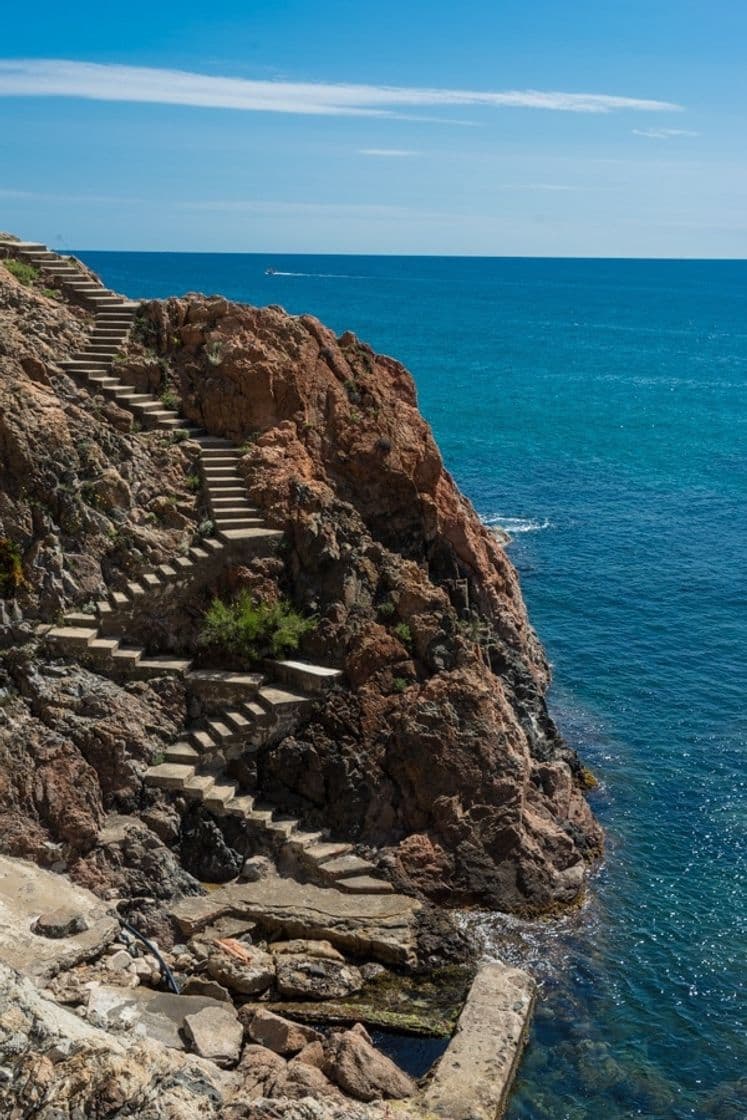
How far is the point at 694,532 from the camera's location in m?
51.3

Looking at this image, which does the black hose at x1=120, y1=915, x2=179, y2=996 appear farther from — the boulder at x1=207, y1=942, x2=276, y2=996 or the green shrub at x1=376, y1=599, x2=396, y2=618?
the green shrub at x1=376, y1=599, x2=396, y2=618

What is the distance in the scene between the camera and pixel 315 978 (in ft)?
66.1

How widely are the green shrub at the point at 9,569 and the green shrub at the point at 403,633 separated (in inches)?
301

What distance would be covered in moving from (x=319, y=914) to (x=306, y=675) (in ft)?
15.9

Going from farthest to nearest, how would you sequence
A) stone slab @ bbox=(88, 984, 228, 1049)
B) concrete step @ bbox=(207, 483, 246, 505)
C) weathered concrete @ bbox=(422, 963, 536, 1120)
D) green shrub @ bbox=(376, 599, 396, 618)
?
concrete step @ bbox=(207, 483, 246, 505)
green shrub @ bbox=(376, 599, 396, 618)
weathered concrete @ bbox=(422, 963, 536, 1120)
stone slab @ bbox=(88, 984, 228, 1049)

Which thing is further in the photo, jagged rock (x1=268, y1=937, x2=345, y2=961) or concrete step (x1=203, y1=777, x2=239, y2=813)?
concrete step (x1=203, y1=777, x2=239, y2=813)

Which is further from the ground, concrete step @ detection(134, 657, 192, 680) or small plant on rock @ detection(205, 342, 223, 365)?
small plant on rock @ detection(205, 342, 223, 365)

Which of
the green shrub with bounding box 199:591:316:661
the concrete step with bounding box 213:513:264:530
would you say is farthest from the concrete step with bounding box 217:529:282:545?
the green shrub with bounding box 199:591:316:661

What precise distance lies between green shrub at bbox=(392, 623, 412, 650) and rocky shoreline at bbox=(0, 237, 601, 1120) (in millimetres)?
47

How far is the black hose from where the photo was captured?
19.3m

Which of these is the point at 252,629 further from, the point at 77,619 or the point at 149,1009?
the point at 149,1009

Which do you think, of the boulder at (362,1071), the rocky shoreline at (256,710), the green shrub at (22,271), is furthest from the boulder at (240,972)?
the green shrub at (22,271)

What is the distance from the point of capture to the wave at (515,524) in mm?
50469

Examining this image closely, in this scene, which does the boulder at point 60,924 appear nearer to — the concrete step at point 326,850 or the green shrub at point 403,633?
the concrete step at point 326,850
